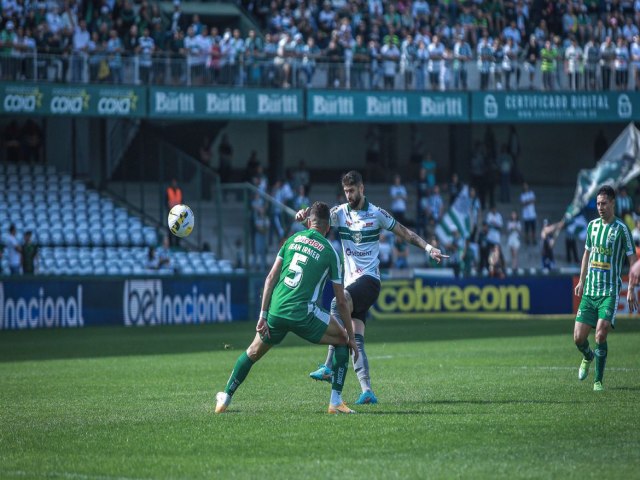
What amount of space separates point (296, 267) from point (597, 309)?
15.1 ft

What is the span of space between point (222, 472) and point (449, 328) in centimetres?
2004

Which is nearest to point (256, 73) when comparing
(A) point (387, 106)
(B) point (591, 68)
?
(A) point (387, 106)

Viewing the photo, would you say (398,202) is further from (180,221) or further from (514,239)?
(180,221)

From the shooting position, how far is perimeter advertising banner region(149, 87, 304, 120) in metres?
36.0

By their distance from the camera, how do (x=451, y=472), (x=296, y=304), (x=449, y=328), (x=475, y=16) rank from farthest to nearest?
(x=475, y=16), (x=449, y=328), (x=296, y=304), (x=451, y=472)

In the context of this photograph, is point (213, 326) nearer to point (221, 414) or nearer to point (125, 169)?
point (125, 169)

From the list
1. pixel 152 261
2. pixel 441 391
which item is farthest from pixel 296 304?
pixel 152 261

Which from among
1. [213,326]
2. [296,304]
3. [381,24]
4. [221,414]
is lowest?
[213,326]

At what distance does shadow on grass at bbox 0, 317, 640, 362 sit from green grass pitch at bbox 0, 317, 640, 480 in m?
1.36

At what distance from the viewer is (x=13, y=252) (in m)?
30.3

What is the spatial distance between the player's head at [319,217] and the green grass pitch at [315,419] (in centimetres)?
187

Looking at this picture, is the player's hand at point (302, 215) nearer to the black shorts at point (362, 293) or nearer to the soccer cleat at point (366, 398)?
the black shorts at point (362, 293)

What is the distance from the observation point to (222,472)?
8336 mm

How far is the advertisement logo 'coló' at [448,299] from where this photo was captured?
106 feet
